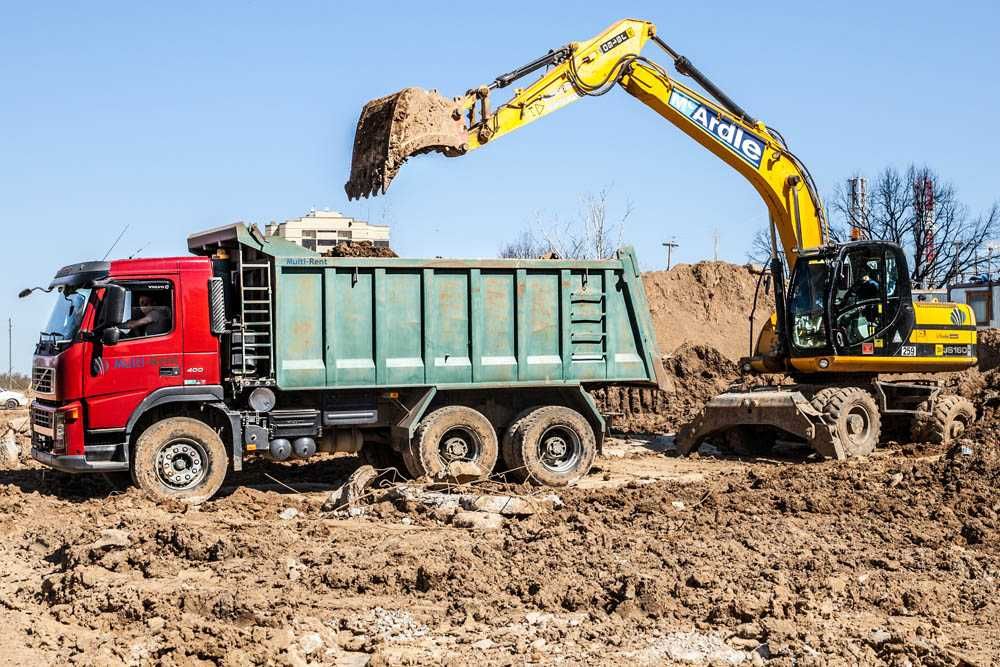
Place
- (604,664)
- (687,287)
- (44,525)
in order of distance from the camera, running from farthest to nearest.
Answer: (687,287), (44,525), (604,664)

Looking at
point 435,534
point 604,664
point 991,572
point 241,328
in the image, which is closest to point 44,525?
point 241,328

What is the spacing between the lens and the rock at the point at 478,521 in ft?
33.9

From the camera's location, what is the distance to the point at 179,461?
12023 mm

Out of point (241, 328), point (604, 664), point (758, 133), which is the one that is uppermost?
point (758, 133)

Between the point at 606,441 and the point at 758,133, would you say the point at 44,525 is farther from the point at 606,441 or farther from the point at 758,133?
the point at 758,133

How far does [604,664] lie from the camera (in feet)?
22.1

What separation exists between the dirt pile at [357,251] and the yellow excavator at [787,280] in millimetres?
3313

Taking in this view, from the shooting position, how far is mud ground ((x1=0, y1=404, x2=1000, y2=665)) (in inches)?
277

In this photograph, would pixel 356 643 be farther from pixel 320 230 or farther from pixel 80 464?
pixel 320 230

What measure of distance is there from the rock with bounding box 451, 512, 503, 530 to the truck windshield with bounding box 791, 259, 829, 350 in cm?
707

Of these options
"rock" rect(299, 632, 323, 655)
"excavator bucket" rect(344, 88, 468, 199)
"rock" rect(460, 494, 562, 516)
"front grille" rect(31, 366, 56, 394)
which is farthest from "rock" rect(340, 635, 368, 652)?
"excavator bucket" rect(344, 88, 468, 199)

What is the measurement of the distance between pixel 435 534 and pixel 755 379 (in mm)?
12459

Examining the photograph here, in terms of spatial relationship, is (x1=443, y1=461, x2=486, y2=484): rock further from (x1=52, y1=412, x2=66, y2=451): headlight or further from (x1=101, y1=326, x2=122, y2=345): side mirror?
(x1=52, y1=412, x2=66, y2=451): headlight

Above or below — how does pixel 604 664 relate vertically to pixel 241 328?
below
